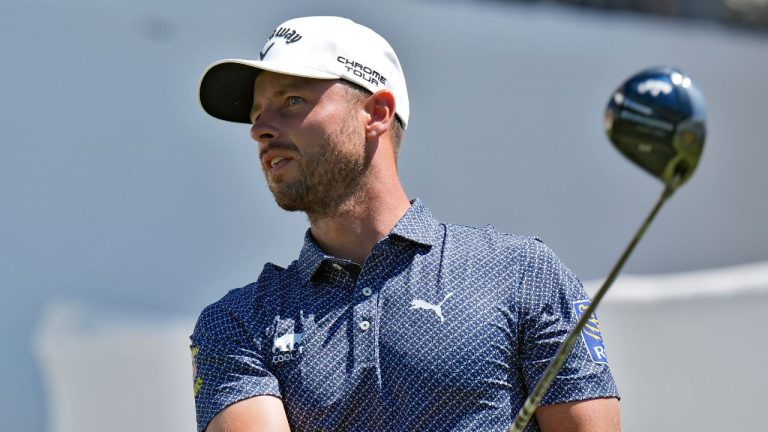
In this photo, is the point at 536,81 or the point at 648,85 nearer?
the point at 648,85

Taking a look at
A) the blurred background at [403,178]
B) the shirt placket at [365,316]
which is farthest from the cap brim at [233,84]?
the blurred background at [403,178]

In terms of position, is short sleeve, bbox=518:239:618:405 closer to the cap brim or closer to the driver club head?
the driver club head

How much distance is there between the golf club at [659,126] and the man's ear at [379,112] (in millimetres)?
630

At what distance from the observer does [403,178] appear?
4488 millimetres

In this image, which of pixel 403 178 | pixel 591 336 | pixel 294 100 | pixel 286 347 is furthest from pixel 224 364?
pixel 403 178

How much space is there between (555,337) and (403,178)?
258 centimetres

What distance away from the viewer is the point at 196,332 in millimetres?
2068

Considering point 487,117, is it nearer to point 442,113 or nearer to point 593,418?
point 442,113

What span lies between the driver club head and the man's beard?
1.96 ft

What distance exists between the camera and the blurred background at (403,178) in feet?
11.4

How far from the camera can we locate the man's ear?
2.20 meters

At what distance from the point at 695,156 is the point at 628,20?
356 centimetres

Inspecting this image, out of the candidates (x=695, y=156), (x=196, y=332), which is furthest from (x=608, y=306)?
(x=695, y=156)

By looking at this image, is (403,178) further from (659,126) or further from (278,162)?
(659,126)
